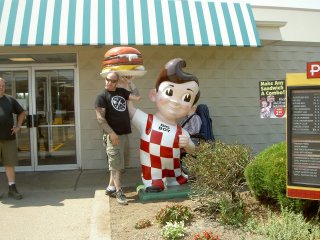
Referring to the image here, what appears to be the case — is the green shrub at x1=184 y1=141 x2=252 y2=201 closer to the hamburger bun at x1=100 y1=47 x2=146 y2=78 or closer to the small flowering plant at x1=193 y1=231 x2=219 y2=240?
the small flowering plant at x1=193 y1=231 x2=219 y2=240

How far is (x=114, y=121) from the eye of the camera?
5.61 metres

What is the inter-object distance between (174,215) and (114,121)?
1.89m

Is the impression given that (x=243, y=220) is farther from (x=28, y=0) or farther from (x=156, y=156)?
(x=28, y=0)

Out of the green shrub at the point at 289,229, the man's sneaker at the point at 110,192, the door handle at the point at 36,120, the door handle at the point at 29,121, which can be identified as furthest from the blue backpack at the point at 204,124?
the door handle at the point at 29,121

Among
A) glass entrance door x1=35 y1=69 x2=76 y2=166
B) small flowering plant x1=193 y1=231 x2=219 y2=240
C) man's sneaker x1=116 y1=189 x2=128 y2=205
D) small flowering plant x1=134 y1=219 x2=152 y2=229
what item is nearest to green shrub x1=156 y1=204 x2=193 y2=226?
small flowering plant x1=134 y1=219 x2=152 y2=229

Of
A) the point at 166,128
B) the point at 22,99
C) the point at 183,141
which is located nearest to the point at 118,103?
the point at 166,128

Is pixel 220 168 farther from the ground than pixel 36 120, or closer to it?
closer to it

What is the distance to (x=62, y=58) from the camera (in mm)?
8109

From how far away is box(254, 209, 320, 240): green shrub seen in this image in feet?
11.7

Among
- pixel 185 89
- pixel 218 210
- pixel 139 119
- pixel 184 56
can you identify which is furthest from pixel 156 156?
pixel 184 56

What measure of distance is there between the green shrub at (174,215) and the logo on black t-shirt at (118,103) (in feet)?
6.15

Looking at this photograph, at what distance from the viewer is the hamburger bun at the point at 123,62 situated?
223 inches

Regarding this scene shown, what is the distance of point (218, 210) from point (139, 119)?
6.53ft

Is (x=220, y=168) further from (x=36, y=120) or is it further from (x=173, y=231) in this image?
(x=36, y=120)
